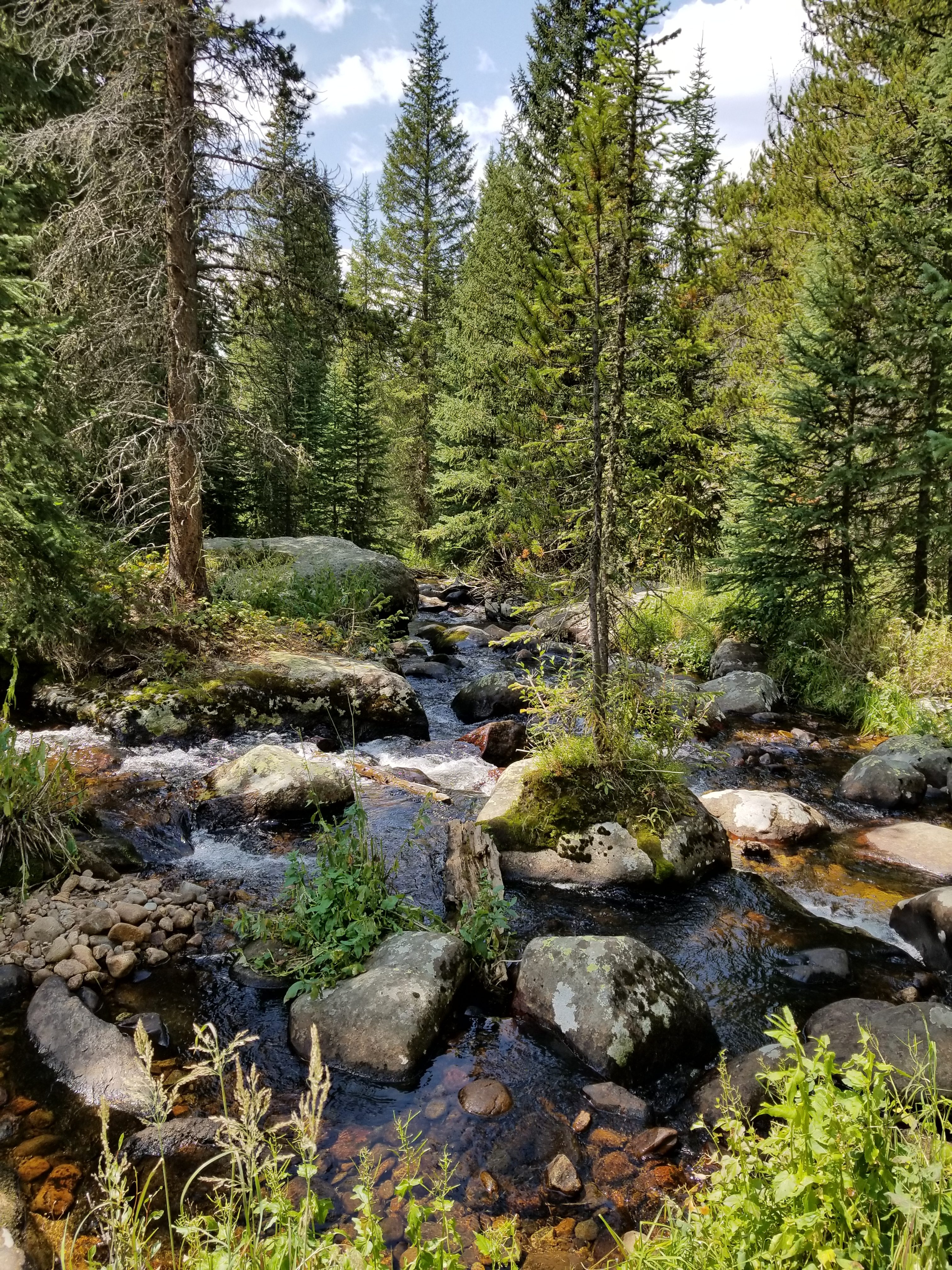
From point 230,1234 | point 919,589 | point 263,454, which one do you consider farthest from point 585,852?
point 919,589

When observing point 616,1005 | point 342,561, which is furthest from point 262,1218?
point 342,561

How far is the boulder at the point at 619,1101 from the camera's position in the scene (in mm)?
3572

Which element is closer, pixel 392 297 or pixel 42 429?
pixel 42 429

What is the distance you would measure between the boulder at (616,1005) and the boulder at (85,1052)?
2.15 m

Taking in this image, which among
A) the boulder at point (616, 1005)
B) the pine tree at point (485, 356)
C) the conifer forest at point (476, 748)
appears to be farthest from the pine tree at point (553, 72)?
the boulder at point (616, 1005)

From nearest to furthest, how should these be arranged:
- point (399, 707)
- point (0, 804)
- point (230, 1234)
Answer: point (230, 1234) < point (0, 804) < point (399, 707)

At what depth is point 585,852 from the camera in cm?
587

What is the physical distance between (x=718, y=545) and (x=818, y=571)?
5.11 m

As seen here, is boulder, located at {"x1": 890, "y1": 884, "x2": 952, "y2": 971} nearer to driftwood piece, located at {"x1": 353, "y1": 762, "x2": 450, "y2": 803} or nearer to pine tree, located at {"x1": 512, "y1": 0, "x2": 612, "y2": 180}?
driftwood piece, located at {"x1": 353, "y1": 762, "x2": 450, "y2": 803}

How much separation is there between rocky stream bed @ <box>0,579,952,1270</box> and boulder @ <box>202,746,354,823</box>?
0.25 feet

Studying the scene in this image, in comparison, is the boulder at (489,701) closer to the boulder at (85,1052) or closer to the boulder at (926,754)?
the boulder at (926,754)

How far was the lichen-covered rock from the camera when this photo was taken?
784 centimetres

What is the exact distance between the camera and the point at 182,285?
28.2 ft

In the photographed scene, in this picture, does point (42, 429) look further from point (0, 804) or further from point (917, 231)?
point (917, 231)
